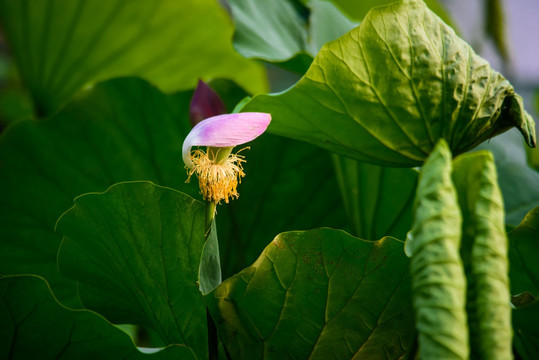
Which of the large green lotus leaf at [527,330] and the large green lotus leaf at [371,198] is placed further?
the large green lotus leaf at [371,198]

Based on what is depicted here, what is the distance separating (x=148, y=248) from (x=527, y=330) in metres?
0.25

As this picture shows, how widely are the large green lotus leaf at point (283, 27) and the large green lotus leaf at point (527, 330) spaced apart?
0.34m

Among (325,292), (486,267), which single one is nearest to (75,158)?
(325,292)

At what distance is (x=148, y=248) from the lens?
343 millimetres

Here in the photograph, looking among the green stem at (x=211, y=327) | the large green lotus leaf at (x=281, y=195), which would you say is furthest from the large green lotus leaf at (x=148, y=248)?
the large green lotus leaf at (x=281, y=195)

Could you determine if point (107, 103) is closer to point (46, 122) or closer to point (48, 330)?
point (46, 122)

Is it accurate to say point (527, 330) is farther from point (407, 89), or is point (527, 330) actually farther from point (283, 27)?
Answer: point (283, 27)

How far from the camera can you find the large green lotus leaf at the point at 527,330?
30 centimetres

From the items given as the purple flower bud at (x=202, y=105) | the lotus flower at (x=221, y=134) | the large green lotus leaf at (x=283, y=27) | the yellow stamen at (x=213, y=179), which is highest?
the large green lotus leaf at (x=283, y=27)

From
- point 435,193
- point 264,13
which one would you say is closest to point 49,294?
point 435,193

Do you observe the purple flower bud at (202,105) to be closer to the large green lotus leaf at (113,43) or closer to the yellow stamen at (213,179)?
the yellow stamen at (213,179)

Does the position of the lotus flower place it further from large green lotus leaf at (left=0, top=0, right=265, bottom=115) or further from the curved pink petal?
large green lotus leaf at (left=0, top=0, right=265, bottom=115)

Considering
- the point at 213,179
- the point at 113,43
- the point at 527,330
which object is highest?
the point at 113,43

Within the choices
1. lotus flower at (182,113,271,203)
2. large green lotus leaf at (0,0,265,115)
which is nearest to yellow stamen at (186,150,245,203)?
lotus flower at (182,113,271,203)
